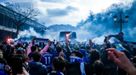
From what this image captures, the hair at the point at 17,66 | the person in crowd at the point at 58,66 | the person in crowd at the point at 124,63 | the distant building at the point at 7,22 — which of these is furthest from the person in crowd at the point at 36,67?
the distant building at the point at 7,22

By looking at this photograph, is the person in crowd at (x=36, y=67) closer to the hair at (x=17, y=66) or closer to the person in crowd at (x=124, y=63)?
the hair at (x=17, y=66)

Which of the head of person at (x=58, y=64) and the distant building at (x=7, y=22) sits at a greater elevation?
the head of person at (x=58, y=64)

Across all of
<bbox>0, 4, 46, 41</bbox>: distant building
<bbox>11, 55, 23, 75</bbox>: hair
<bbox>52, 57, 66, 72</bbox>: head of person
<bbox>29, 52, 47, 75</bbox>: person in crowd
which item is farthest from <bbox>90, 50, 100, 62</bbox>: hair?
<bbox>0, 4, 46, 41</bbox>: distant building

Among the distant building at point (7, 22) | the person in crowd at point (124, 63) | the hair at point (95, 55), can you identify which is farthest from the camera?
the distant building at point (7, 22)

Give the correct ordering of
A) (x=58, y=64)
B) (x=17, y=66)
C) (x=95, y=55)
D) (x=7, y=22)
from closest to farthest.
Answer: (x=17, y=66)
(x=58, y=64)
(x=95, y=55)
(x=7, y=22)

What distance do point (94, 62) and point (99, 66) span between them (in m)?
0.14

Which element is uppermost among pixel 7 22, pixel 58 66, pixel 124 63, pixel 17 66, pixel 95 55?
pixel 124 63

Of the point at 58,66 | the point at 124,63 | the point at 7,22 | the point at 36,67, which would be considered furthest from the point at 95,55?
the point at 7,22

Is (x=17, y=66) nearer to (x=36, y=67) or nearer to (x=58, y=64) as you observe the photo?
(x=58, y=64)

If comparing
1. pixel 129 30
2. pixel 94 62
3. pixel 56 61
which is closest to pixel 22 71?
pixel 56 61

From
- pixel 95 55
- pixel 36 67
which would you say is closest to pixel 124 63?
pixel 36 67

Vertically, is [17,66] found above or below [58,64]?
above

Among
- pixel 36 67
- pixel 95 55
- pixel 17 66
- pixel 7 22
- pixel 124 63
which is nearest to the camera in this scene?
pixel 124 63

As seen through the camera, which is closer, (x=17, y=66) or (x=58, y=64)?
(x=17, y=66)
